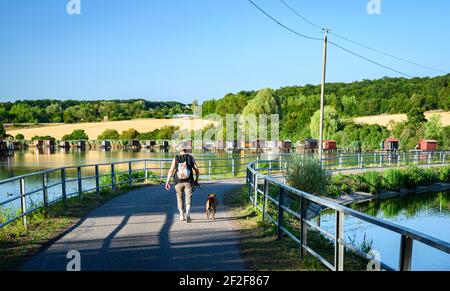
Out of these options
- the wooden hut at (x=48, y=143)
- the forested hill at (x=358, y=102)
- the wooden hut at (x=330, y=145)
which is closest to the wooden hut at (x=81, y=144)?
the wooden hut at (x=48, y=143)

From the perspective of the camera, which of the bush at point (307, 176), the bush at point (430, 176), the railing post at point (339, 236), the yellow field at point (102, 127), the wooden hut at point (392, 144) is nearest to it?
the railing post at point (339, 236)

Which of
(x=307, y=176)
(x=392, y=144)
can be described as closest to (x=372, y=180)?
(x=307, y=176)

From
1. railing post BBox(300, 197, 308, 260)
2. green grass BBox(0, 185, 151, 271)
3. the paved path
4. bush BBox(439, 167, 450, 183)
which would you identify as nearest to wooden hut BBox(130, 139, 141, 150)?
bush BBox(439, 167, 450, 183)

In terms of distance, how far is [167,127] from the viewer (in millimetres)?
112312

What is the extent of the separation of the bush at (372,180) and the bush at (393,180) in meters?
0.58

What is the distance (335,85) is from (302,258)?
12392cm

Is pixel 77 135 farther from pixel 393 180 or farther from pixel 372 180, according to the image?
pixel 372 180

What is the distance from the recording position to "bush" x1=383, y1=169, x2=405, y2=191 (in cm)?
3008

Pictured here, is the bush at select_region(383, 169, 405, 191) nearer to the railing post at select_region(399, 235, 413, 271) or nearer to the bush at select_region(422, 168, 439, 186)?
the bush at select_region(422, 168, 439, 186)

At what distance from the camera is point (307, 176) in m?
19.0

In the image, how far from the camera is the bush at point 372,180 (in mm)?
28656

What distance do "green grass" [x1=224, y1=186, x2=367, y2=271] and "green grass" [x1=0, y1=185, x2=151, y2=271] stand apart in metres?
3.62

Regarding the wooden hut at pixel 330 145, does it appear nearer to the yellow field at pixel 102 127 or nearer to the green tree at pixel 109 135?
the yellow field at pixel 102 127
